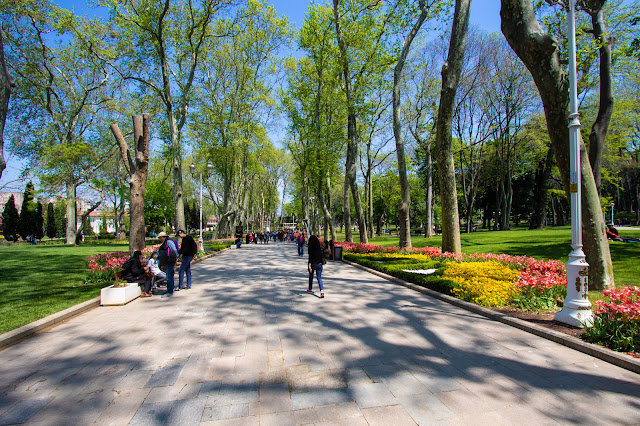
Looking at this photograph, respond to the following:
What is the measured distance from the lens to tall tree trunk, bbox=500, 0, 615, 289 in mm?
6180

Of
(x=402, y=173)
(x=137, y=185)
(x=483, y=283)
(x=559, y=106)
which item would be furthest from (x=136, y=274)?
(x=402, y=173)

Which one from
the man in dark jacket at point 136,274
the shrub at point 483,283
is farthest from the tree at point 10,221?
the shrub at point 483,283

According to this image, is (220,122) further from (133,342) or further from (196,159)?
(133,342)

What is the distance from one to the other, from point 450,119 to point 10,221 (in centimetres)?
5966

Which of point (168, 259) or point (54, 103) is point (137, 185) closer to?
point (168, 259)

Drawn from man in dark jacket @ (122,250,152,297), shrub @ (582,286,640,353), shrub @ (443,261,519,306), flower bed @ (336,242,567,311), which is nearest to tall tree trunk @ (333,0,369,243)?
flower bed @ (336,242,567,311)

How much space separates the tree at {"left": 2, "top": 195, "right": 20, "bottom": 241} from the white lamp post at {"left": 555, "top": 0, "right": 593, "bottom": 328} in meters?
60.8

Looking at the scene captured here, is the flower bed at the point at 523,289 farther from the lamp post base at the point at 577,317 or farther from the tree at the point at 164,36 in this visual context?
the tree at the point at 164,36

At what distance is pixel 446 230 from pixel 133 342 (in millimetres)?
9750

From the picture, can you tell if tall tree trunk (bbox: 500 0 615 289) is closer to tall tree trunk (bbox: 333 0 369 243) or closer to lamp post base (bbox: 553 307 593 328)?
lamp post base (bbox: 553 307 593 328)

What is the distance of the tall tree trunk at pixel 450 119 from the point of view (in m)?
10.0

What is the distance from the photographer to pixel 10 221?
43688 millimetres

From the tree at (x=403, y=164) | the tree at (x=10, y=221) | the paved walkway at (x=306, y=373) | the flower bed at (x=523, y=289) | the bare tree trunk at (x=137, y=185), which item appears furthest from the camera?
the tree at (x=10, y=221)

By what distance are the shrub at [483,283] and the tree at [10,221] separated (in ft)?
193
